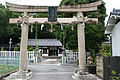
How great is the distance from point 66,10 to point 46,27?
1474 inches

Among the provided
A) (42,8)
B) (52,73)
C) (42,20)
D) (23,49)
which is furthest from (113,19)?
(52,73)

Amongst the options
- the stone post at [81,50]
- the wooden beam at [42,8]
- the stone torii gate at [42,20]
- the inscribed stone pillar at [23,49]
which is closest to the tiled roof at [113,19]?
the stone torii gate at [42,20]

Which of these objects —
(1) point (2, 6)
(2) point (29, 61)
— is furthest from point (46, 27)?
(2) point (29, 61)

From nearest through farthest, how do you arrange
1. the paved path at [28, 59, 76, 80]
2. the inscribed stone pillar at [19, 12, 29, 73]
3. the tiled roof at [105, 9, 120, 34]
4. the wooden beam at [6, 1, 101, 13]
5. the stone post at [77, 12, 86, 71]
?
the tiled roof at [105, 9, 120, 34] < the stone post at [77, 12, 86, 71] < the inscribed stone pillar at [19, 12, 29, 73] < the wooden beam at [6, 1, 101, 13] < the paved path at [28, 59, 76, 80]

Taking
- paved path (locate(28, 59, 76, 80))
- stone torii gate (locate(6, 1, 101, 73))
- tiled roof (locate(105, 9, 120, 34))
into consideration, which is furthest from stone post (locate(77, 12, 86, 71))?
tiled roof (locate(105, 9, 120, 34))

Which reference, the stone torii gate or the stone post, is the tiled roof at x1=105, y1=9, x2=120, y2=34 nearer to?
the stone torii gate

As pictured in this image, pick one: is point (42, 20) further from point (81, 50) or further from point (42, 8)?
point (81, 50)

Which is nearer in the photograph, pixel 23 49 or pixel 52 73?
pixel 23 49

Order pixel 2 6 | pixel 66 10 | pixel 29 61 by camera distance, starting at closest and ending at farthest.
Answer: pixel 66 10
pixel 29 61
pixel 2 6

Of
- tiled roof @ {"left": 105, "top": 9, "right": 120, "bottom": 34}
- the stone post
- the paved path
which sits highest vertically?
tiled roof @ {"left": 105, "top": 9, "right": 120, "bottom": 34}

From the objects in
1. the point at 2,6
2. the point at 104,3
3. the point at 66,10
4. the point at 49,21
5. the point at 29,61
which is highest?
the point at 2,6

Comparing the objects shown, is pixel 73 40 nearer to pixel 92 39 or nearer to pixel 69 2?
pixel 92 39

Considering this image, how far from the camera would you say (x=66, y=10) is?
9.91m

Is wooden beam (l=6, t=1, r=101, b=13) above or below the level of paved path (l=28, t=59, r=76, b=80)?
above
